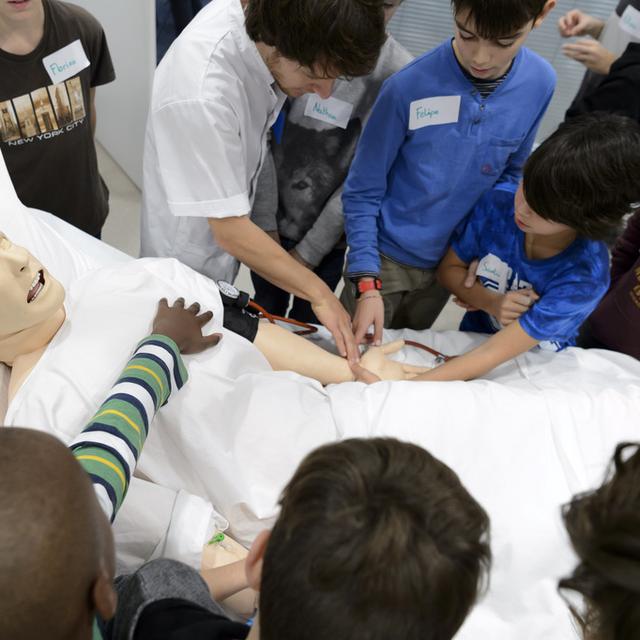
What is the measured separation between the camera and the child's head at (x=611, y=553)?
53 cm

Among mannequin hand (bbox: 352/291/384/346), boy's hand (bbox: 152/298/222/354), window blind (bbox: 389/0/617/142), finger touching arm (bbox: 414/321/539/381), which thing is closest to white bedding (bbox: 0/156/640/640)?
boy's hand (bbox: 152/298/222/354)

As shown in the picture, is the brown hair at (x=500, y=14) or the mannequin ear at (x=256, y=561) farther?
the brown hair at (x=500, y=14)

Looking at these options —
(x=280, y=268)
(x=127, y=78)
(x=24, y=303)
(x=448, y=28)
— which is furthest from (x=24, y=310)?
(x=448, y=28)

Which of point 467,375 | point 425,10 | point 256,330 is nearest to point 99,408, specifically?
point 256,330

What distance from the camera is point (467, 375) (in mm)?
1425

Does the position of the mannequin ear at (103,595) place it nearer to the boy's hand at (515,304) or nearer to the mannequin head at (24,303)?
the mannequin head at (24,303)

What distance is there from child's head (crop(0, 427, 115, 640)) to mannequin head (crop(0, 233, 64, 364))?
49 centimetres

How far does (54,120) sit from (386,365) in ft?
3.52

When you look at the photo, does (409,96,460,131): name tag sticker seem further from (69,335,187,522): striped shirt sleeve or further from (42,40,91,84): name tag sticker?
(42,40,91,84): name tag sticker

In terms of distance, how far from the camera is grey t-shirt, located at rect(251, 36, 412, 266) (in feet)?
4.79

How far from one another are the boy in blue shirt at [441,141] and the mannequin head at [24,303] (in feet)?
2.39

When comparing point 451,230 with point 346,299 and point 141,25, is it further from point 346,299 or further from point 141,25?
point 141,25

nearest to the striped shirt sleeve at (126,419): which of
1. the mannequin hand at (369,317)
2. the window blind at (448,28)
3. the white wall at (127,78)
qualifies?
the mannequin hand at (369,317)

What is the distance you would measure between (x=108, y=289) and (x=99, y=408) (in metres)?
0.32
